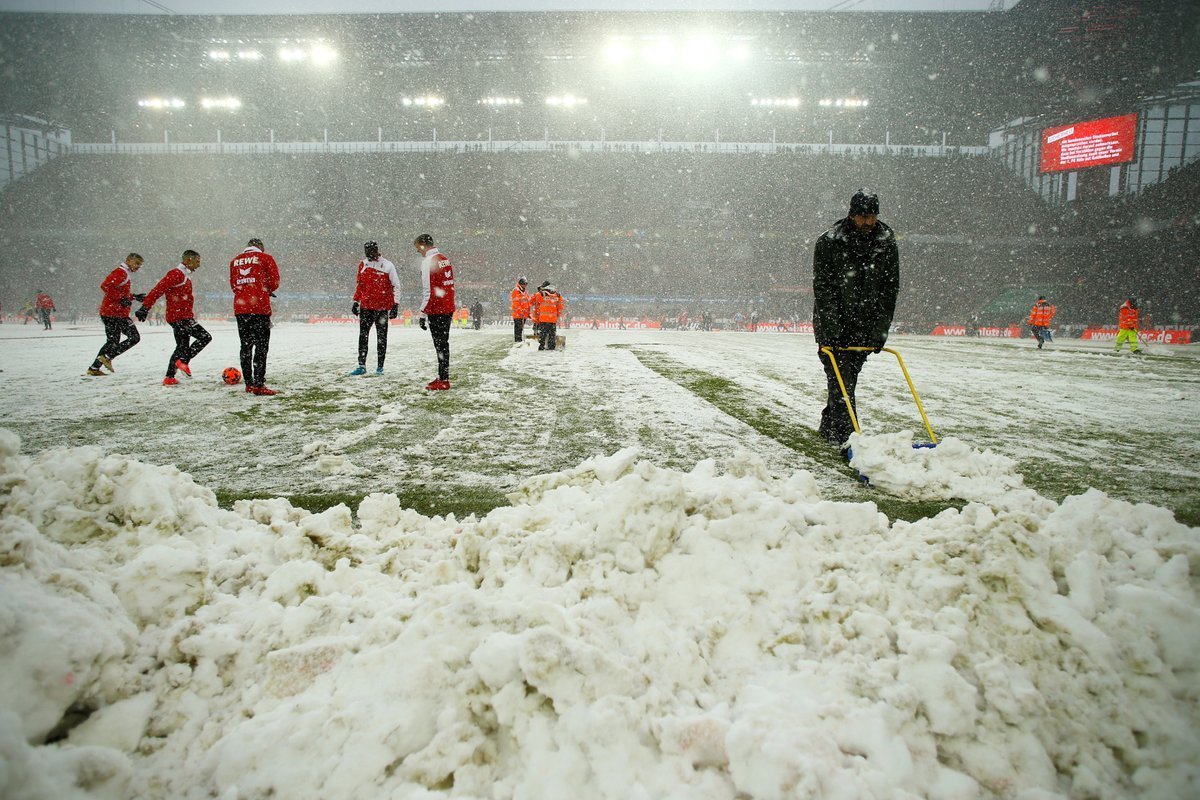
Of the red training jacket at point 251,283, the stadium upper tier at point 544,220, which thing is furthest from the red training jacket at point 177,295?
the stadium upper tier at point 544,220

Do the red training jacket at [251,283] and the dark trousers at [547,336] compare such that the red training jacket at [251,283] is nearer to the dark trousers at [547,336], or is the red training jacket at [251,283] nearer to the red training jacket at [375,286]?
the red training jacket at [375,286]

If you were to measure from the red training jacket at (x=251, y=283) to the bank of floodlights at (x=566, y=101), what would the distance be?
130ft

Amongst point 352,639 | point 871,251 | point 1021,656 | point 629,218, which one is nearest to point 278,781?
point 352,639

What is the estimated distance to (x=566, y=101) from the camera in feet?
135

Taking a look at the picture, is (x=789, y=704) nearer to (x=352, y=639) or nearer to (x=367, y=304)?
(x=352, y=639)

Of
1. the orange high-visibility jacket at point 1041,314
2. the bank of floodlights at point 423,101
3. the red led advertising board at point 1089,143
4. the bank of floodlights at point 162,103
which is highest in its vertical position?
the bank of floodlights at point 423,101

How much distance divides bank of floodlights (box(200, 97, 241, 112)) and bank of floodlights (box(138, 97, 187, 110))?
5.01 feet

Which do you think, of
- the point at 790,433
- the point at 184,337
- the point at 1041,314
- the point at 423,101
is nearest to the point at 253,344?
the point at 184,337

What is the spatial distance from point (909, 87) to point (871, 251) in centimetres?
4360

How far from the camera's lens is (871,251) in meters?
3.94

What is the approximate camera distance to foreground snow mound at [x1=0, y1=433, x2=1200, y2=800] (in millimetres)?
1167

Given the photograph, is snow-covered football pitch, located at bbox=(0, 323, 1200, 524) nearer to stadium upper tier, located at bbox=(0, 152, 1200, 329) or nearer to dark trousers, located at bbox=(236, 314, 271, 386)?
dark trousers, located at bbox=(236, 314, 271, 386)

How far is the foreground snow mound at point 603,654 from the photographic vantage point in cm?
117

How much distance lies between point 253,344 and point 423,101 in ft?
136
